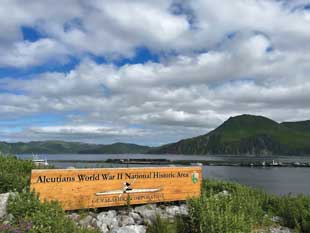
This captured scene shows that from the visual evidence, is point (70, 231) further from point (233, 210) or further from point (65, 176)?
point (233, 210)

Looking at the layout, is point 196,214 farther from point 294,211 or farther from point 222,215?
point 294,211

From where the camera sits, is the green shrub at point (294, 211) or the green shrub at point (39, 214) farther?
the green shrub at point (294, 211)

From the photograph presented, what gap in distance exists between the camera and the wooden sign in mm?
10148

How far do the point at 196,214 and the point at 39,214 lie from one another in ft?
15.3

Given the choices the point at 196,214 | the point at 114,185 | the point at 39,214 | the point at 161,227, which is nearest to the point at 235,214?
the point at 196,214

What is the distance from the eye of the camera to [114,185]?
11.3 meters

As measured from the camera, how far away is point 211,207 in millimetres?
10070

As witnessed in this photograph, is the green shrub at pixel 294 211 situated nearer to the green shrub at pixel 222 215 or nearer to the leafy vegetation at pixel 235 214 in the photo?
the leafy vegetation at pixel 235 214

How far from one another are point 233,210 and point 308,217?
3.10 metres

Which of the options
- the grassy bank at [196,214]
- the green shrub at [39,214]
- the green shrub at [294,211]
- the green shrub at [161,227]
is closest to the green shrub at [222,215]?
the grassy bank at [196,214]

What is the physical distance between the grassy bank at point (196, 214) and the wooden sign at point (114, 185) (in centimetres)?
68

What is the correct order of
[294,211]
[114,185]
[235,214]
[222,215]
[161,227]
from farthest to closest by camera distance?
[294,211]
[114,185]
[235,214]
[161,227]
[222,215]

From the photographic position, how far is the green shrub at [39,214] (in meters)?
8.17

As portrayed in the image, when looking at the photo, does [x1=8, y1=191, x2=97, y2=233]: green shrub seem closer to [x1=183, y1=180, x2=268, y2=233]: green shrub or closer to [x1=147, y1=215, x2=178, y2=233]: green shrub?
[x1=147, y1=215, x2=178, y2=233]: green shrub
